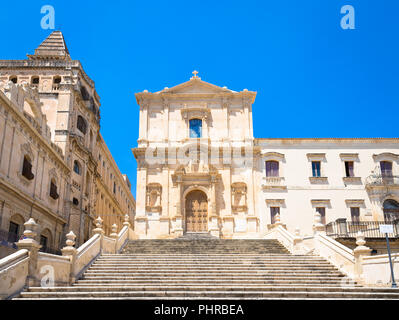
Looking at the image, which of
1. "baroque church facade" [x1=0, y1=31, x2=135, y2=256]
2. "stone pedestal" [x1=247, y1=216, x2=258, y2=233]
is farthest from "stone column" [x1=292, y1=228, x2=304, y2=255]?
"baroque church facade" [x1=0, y1=31, x2=135, y2=256]

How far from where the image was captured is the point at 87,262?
50.3 ft

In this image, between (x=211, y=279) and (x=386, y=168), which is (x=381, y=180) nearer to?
(x=386, y=168)

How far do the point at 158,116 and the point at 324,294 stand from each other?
21.2 metres

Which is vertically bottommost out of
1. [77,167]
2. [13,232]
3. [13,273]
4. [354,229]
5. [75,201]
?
[13,273]

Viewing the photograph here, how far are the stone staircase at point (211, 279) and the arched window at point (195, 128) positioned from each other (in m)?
12.0

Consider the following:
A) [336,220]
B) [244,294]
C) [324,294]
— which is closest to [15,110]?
[244,294]

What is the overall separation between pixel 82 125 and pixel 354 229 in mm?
22120

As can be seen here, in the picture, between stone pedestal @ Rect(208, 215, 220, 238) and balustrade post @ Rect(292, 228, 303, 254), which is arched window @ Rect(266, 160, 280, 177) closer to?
stone pedestal @ Rect(208, 215, 220, 238)

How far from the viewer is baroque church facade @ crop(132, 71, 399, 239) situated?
90.5ft

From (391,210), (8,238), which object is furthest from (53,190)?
(391,210)

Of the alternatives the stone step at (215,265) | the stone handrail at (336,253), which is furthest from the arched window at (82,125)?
the stone handrail at (336,253)

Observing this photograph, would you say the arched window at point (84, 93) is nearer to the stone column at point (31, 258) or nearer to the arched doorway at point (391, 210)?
the stone column at point (31, 258)

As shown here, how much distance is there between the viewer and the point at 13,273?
10.7 meters

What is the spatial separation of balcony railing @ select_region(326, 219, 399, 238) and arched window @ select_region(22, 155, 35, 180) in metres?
18.3
